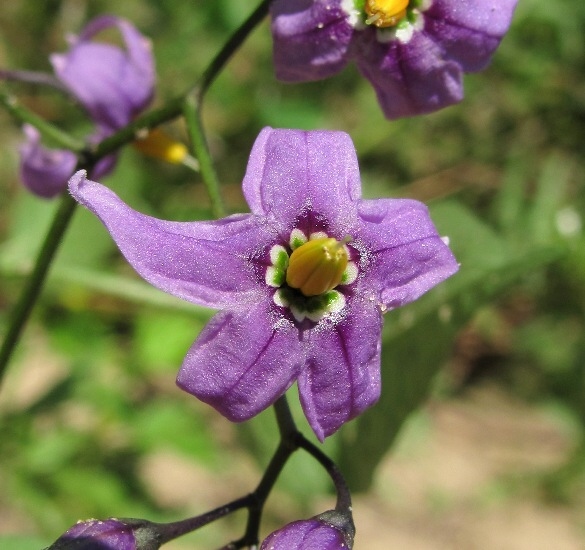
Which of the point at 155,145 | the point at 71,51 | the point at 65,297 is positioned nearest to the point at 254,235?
the point at 155,145

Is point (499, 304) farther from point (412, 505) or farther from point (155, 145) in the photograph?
point (155, 145)

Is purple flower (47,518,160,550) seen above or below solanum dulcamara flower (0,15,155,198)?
below

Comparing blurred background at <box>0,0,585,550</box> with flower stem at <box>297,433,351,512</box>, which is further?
blurred background at <box>0,0,585,550</box>

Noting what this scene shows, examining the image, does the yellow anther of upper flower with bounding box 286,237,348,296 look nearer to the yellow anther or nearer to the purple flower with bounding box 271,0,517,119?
the purple flower with bounding box 271,0,517,119

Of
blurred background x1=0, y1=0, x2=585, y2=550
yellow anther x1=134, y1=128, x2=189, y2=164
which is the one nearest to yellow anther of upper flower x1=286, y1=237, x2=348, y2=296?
yellow anther x1=134, y1=128, x2=189, y2=164

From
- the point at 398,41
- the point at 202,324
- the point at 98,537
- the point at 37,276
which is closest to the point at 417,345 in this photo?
the point at 398,41

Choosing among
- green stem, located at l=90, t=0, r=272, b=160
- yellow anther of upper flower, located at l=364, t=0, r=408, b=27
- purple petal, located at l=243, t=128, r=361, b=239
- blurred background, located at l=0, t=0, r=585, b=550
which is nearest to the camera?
purple petal, located at l=243, t=128, r=361, b=239

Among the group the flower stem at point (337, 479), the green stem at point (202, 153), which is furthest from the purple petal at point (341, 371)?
the green stem at point (202, 153)
